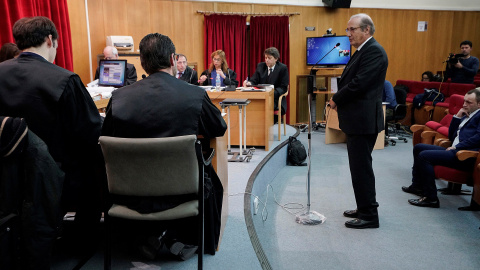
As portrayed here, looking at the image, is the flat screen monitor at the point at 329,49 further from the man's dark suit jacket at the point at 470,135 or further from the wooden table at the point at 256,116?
the man's dark suit jacket at the point at 470,135

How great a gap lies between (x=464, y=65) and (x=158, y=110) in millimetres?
7203

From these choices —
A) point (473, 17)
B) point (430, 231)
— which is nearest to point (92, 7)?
point (430, 231)

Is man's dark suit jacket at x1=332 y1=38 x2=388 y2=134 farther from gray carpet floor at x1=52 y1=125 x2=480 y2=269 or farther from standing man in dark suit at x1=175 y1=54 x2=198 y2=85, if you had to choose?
standing man in dark suit at x1=175 y1=54 x2=198 y2=85

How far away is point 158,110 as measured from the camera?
184 cm

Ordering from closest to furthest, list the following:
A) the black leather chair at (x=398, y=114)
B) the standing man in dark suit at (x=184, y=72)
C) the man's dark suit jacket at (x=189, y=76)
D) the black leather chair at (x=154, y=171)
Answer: the black leather chair at (x=154, y=171), the standing man in dark suit at (x=184, y=72), the man's dark suit jacket at (x=189, y=76), the black leather chair at (x=398, y=114)

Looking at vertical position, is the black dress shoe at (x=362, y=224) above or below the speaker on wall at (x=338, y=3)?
below

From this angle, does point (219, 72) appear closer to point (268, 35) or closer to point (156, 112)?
point (268, 35)

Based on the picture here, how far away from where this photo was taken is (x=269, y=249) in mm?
2746

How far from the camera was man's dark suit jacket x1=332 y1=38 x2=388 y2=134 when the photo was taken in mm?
2787

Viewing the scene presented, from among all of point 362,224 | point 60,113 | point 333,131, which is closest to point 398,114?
point 333,131

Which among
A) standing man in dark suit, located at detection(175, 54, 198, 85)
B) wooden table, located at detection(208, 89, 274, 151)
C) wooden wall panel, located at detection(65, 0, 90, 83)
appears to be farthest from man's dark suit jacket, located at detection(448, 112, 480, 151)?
wooden wall panel, located at detection(65, 0, 90, 83)

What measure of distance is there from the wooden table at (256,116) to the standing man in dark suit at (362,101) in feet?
6.34

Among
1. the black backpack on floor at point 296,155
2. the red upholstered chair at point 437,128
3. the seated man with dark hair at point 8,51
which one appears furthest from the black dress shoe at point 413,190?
the seated man with dark hair at point 8,51

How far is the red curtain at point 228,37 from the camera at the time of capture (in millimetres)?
7605
